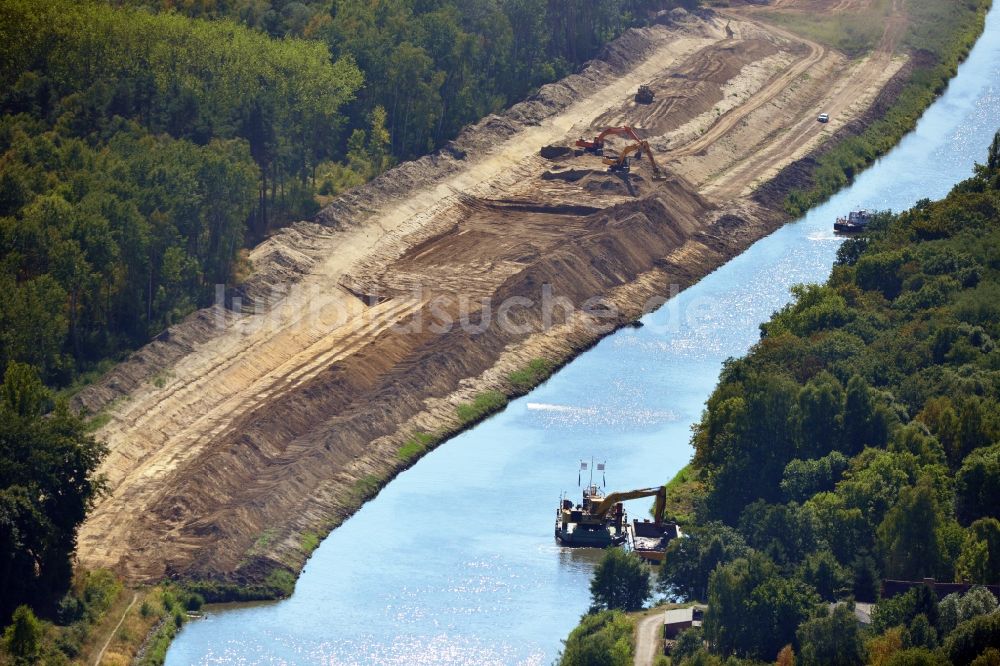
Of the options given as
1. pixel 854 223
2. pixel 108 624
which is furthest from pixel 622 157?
pixel 108 624

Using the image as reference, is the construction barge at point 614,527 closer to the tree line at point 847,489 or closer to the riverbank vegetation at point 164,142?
the tree line at point 847,489

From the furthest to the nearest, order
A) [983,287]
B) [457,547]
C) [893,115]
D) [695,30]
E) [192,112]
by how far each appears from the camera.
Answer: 1. [695,30]
2. [893,115]
3. [192,112]
4. [983,287]
5. [457,547]

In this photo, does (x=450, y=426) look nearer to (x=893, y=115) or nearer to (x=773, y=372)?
(x=773, y=372)

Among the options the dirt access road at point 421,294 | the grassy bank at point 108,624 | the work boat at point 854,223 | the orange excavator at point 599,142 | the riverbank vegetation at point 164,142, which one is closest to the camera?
the grassy bank at point 108,624

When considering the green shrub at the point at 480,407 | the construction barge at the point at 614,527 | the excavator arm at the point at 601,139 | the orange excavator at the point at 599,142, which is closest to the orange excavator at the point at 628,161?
the excavator arm at the point at 601,139

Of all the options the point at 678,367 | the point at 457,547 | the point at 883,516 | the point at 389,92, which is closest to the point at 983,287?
the point at 678,367

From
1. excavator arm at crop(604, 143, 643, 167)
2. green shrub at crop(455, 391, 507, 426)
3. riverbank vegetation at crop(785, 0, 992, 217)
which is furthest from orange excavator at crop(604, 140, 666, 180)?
green shrub at crop(455, 391, 507, 426)
